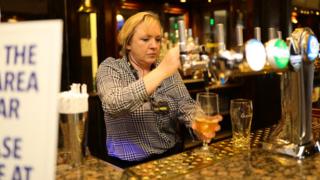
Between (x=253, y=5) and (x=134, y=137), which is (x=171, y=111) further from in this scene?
(x=253, y=5)

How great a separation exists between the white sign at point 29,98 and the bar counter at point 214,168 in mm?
246

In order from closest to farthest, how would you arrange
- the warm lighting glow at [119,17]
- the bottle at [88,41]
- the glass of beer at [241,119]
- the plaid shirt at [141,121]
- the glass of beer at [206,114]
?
the glass of beer at [206,114], the glass of beer at [241,119], the plaid shirt at [141,121], the bottle at [88,41], the warm lighting glow at [119,17]

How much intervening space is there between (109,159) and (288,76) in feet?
3.23

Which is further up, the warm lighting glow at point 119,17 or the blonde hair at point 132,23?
the warm lighting glow at point 119,17

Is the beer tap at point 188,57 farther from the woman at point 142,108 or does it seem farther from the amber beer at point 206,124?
the woman at point 142,108

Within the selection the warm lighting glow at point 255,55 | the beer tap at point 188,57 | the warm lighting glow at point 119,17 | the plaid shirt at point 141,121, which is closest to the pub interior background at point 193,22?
the warm lighting glow at point 119,17

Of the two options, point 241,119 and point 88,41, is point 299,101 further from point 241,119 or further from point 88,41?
point 88,41

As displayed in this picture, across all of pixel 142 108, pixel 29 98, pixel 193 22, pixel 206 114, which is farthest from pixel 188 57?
pixel 193 22

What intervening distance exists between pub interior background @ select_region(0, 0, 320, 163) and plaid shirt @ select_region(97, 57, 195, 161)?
0.85 m

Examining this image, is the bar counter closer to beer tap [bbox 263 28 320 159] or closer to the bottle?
beer tap [bbox 263 28 320 159]

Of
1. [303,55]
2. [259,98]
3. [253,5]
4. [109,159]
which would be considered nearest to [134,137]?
[109,159]

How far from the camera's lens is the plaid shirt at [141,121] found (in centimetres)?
185

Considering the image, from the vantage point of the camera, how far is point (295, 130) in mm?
1391

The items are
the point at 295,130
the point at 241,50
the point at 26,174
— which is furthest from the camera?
the point at 295,130
